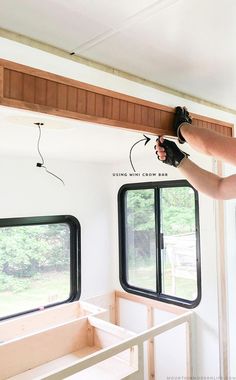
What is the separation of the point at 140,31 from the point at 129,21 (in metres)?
0.08

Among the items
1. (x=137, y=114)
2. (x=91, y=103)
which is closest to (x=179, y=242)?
(x=137, y=114)

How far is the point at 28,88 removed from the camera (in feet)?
3.70

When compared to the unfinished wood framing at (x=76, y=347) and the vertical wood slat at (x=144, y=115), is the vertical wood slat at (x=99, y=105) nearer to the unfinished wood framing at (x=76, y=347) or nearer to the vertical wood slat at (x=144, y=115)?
the vertical wood slat at (x=144, y=115)

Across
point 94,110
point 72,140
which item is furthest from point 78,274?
point 94,110

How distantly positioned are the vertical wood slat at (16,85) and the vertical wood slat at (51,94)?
0.36 feet

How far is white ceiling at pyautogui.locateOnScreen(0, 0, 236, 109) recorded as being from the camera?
3.23 feet

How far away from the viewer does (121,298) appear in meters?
3.97

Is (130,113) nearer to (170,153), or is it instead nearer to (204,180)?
(170,153)

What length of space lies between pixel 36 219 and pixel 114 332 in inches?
57.1

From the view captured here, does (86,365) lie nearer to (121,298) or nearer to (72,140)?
(72,140)

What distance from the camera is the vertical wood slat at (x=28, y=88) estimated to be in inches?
44.0

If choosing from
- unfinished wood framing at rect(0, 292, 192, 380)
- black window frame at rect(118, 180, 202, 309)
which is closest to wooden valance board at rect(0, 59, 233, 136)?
unfinished wood framing at rect(0, 292, 192, 380)

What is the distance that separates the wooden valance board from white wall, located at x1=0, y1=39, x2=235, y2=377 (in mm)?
42

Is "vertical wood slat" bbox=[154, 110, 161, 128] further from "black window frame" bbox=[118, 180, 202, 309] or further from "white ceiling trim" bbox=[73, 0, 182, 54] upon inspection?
"black window frame" bbox=[118, 180, 202, 309]
